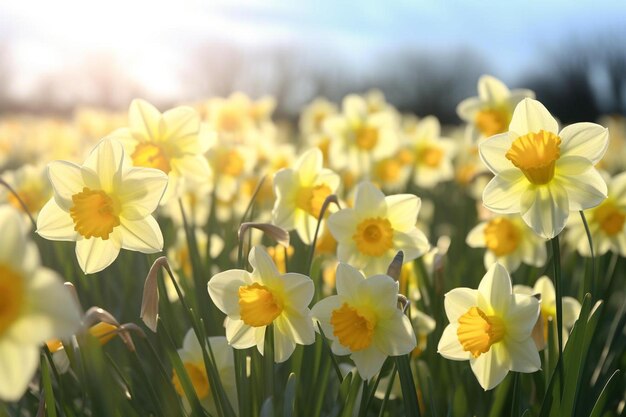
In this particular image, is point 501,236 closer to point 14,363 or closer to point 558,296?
point 558,296

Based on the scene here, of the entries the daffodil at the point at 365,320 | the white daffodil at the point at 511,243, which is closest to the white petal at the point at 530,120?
the daffodil at the point at 365,320

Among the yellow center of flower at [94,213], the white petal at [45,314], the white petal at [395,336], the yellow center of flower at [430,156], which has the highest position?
the white petal at [45,314]

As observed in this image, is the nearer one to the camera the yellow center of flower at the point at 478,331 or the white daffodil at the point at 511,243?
the yellow center of flower at the point at 478,331

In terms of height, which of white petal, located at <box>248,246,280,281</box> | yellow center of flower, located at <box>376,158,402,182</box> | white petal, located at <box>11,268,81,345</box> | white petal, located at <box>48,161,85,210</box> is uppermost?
white petal, located at <box>11,268,81,345</box>

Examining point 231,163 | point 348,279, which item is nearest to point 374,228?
point 348,279

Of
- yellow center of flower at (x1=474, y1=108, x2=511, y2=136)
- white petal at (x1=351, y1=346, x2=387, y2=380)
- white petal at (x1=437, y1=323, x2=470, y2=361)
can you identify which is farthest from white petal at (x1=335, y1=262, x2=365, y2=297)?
yellow center of flower at (x1=474, y1=108, x2=511, y2=136)

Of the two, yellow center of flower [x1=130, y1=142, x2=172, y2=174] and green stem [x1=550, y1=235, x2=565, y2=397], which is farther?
yellow center of flower [x1=130, y1=142, x2=172, y2=174]

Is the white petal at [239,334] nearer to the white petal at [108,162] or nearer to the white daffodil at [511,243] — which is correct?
the white petal at [108,162]

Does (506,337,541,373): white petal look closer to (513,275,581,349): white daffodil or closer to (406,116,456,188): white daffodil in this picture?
(513,275,581,349): white daffodil
